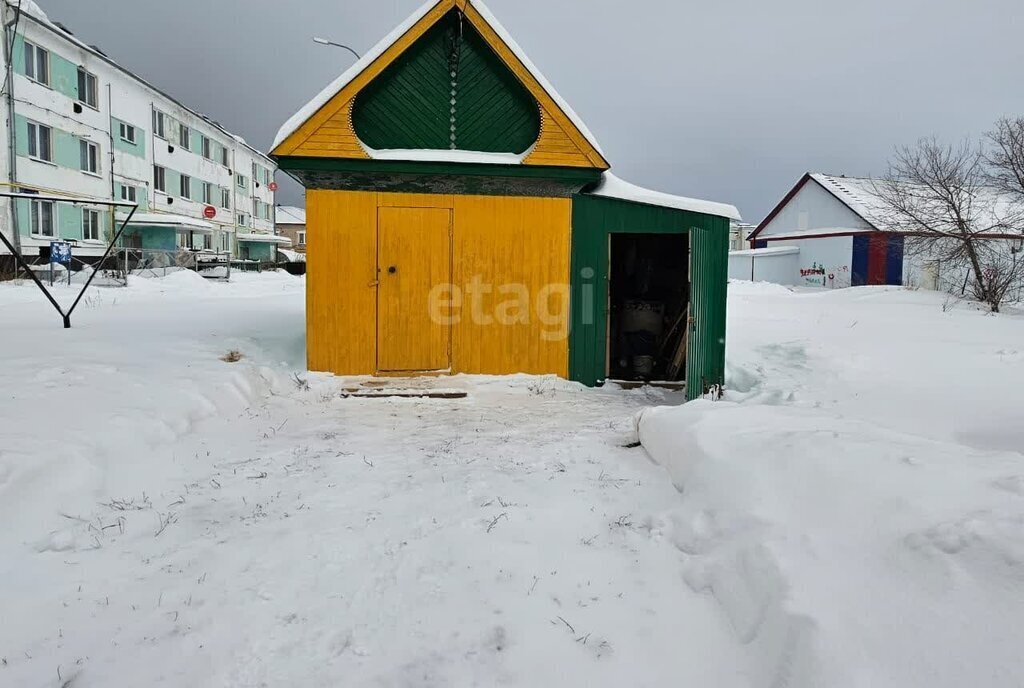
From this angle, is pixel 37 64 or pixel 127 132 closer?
pixel 37 64

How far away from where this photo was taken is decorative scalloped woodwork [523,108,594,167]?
8648 millimetres

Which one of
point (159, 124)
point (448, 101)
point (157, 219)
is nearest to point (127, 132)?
point (159, 124)

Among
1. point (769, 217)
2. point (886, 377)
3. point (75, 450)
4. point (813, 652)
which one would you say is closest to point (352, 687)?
point (813, 652)

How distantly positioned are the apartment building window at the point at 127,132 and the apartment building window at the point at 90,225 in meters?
4.58

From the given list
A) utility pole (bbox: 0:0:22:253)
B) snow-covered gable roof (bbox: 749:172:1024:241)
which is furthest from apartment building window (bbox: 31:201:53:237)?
snow-covered gable roof (bbox: 749:172:1024:241)

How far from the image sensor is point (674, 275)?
11758mm

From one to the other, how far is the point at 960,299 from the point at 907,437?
20.7 m

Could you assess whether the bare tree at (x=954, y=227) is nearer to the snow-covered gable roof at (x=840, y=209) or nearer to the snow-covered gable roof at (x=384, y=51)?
the snow-covered gable roof at (x=840, y=209)

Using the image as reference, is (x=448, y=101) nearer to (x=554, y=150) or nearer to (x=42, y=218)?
(x=554, y=150)

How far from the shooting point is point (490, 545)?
3.61 meters

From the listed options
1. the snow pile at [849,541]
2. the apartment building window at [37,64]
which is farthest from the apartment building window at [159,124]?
the snow pile at [849,541]

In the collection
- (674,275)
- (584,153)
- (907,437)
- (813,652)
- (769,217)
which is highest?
(769,217)

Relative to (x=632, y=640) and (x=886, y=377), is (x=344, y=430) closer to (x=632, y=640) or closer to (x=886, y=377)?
(x=632, y=640)

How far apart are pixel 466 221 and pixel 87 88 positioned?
2770 centimetres
